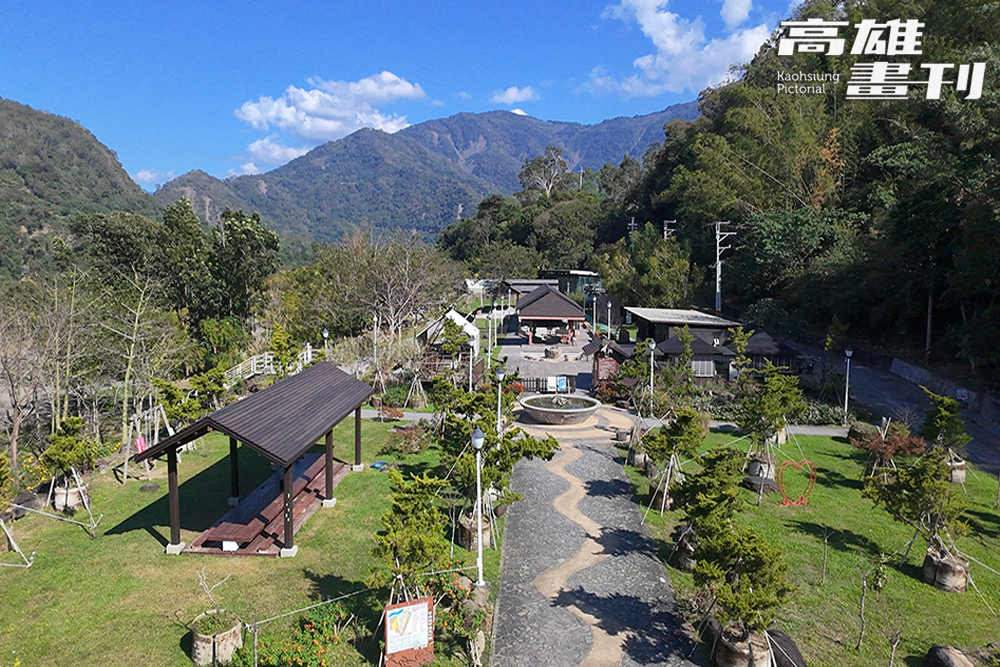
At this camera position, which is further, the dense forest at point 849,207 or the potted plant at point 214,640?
the dense forest at point 849,207

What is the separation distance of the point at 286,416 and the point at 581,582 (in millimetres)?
6672

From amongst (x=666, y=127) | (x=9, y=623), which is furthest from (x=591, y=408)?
(x=666, y=127)

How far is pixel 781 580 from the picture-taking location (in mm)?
7992

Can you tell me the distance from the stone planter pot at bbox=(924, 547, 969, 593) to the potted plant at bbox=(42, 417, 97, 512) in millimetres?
17648

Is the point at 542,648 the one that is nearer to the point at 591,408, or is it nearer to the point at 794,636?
the point at 794,636

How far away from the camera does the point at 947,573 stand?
10289 mm

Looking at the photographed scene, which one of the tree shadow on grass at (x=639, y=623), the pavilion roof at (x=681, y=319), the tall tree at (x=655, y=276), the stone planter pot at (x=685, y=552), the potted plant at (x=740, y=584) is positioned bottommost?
the tree shadow on grass at (x=639, y=623)

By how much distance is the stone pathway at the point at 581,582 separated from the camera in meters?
8.71

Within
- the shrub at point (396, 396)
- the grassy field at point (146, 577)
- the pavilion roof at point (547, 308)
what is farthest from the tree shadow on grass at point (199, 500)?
the pavilion roof at point (547, 308)

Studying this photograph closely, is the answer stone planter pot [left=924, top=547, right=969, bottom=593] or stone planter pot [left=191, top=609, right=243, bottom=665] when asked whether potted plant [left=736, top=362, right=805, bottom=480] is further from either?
stone planter pot [left=191, top=609, right=243, bottom=665]

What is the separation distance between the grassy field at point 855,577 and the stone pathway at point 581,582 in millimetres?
648

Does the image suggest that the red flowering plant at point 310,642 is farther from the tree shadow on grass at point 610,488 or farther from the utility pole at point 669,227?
the utility pole at point 669,227

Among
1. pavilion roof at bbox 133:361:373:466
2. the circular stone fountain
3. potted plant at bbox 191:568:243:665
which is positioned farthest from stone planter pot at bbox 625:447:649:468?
potted plant at bbox 191:568:243:665

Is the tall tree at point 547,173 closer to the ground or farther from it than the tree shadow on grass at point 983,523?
farther from it
